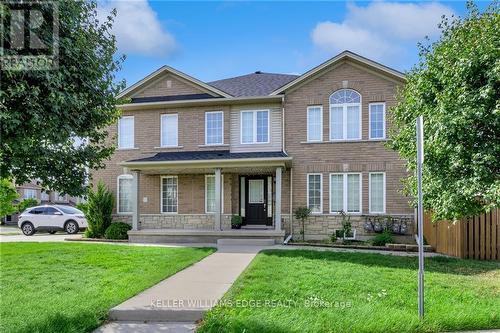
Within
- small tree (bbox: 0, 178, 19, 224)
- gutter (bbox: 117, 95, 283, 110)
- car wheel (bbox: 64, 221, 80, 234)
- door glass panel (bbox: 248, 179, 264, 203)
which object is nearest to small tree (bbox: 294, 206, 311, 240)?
door glass panel (bbox: 248, 179, 264, 203)

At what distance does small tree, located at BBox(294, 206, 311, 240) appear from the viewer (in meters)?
15.2

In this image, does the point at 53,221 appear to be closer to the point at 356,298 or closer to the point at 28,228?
the point at 28,228

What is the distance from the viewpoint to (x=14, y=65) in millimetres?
4207

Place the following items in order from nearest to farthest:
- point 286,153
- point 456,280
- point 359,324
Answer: point 359,324 < point 456,280 < point 286,153

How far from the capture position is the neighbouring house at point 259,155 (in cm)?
1510

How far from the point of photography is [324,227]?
1537cm

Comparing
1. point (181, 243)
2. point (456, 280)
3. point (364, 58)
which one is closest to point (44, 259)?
point (181, 243)

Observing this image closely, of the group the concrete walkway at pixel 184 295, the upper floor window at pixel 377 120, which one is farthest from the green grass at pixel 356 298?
the upper floor window at pixel 377 120

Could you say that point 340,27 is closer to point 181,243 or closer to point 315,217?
point 315,217

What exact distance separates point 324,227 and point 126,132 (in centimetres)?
1031

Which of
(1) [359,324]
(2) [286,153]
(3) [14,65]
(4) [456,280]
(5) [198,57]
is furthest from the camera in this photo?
(2) [286,153]

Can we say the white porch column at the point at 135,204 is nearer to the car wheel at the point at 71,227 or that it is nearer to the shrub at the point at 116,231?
the shrub at the point at 116,231

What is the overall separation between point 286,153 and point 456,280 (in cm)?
910

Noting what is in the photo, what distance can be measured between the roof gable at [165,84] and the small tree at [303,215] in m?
6.39
